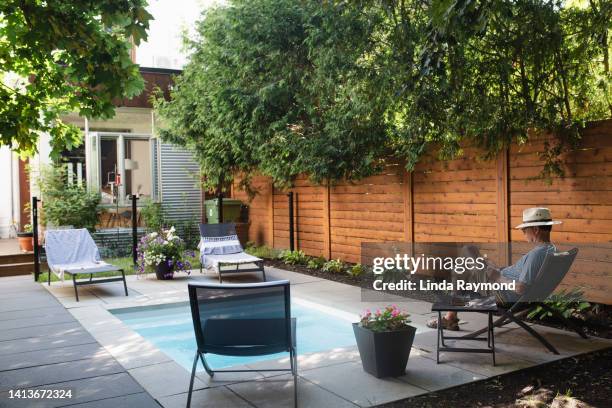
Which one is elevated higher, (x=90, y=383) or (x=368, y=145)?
(x=368, y=145)

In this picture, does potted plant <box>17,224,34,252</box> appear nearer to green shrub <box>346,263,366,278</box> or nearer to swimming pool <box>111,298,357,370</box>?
swimming pool <box>111,298,357,370</box>

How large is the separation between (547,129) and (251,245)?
780 cm

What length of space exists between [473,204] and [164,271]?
5.02 metres

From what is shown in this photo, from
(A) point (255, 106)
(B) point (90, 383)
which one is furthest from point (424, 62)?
(A) point (255, 106)

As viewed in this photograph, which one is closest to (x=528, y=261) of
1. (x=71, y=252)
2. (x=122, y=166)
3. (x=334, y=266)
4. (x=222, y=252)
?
(x=334, y=266)

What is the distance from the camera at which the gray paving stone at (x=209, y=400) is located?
12.0 feet

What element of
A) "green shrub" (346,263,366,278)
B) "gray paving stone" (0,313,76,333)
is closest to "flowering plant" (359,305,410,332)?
"gray paving stone" (0,313,76,333)

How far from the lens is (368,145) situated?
8.68 metres

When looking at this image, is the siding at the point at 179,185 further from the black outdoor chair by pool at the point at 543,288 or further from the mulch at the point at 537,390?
the mulch at the point at 537,390

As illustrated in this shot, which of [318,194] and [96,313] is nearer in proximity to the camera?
[96,313]

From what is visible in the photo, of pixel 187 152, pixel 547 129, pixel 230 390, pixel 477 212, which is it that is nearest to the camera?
pixel 230 390

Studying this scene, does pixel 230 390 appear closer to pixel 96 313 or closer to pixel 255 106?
pixel 96 313

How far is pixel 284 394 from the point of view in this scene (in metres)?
3.86

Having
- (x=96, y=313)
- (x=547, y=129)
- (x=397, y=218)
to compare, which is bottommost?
(x=96, y=313)
